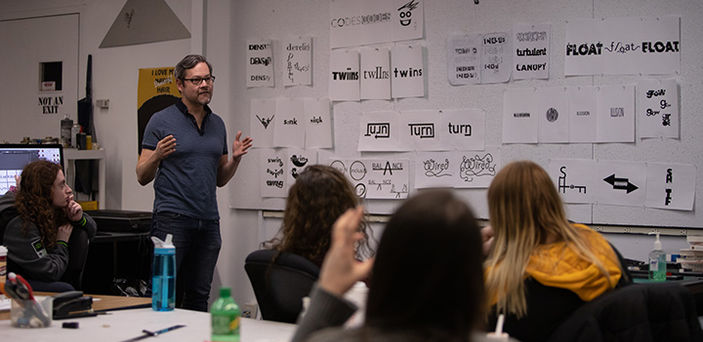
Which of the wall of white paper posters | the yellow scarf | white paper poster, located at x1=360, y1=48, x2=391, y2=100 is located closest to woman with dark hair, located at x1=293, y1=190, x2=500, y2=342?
the yellow scarf

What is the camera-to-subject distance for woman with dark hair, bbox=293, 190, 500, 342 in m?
1.04

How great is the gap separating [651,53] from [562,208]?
79.2 inches

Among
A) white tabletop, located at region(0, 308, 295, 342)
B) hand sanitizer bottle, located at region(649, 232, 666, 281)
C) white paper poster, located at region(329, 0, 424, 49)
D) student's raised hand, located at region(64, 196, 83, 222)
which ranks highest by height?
white paper poster, located at region(329, 0, 424, 49)

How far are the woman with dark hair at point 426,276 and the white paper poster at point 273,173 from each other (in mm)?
3764

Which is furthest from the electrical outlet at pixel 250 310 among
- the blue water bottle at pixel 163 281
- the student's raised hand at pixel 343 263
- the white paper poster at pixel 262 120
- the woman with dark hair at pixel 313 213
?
the student's raised hand at pixel 343 263

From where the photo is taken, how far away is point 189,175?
3.78m

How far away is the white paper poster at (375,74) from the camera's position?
449 cm

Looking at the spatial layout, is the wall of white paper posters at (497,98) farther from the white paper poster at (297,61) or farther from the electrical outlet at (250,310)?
the electrical outlet at (250,310)

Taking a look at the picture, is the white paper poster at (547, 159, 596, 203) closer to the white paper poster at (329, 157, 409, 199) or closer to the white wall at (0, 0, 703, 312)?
the white wall at (0, 0, 703, 312)

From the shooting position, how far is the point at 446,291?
1.05 meters

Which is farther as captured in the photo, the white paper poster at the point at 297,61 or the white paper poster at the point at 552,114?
the white paper poster at the point at 297,61

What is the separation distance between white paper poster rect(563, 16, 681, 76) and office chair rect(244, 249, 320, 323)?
7.74ft

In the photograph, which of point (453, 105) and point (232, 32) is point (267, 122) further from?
point (453, 105)

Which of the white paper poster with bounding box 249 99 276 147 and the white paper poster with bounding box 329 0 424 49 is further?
the white paper poster with bounding box 249 99 276 147
